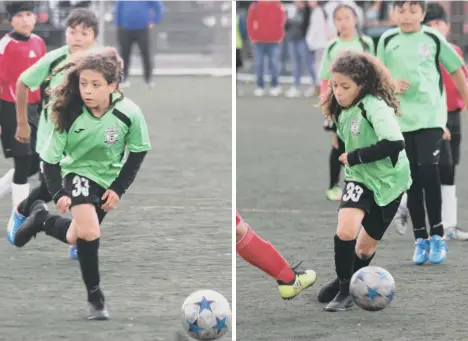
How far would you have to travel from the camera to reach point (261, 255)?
6.40 m

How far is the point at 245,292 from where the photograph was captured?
695 centimetres

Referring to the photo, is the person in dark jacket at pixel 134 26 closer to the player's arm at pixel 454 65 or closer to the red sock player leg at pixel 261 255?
the player's arm at pixel 454 65

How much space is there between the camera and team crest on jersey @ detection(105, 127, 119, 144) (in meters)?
6.46

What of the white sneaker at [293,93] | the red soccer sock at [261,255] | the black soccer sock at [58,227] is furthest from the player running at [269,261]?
the white sneaker at [293,93]

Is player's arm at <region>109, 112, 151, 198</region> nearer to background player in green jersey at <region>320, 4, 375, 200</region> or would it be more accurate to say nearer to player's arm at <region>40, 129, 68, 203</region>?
player's arm at <region>40, 129, 68, 203</region>

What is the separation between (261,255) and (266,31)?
16326mm

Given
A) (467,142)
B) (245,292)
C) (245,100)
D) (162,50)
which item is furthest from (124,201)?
(162,50)

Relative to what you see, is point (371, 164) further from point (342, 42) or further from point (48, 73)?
point (342, 42)

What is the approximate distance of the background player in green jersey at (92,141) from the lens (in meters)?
6.36

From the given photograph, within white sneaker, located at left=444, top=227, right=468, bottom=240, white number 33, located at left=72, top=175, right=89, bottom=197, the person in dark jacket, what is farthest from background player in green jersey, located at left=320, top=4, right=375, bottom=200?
the person in dark jacket

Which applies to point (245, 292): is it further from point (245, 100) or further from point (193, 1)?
point (193, 1)

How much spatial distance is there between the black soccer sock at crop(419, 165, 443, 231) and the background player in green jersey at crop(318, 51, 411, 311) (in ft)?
4.05

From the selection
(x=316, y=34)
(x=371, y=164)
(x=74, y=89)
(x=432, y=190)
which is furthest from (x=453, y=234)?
(x=316, y=34)

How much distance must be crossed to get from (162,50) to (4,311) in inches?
947
